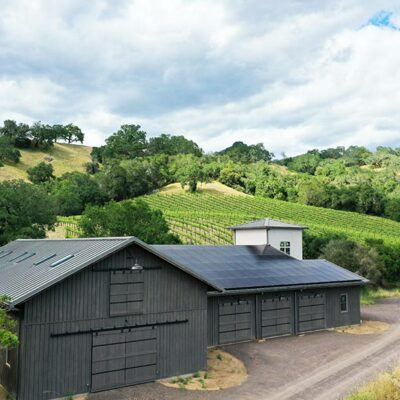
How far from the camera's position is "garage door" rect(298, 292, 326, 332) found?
24219mm

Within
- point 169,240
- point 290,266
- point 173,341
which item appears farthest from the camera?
point 169,240

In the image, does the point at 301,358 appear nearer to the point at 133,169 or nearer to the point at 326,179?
the point at 133,169

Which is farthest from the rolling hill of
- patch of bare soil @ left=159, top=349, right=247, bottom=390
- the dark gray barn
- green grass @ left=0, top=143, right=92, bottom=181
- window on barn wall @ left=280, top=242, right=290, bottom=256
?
green grass @ left=0, top=143, right=92, bottom=181

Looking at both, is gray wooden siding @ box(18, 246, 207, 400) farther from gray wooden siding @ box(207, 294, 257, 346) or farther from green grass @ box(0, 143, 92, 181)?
green grass @ box(0, 143, 92, 181)

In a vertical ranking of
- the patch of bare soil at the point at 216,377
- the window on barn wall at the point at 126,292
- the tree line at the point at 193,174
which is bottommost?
the patch of bare soil at the point at 216,377

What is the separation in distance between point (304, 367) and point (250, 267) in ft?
23.4

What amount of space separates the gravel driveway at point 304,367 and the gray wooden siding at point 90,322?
3.99ft

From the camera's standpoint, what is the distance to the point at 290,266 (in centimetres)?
2584

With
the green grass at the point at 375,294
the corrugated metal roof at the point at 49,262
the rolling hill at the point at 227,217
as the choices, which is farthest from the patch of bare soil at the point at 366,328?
the rolling hill at the point at 227,217

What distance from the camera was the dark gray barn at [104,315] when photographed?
1349 cm

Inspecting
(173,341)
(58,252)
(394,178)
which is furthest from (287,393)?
(394,178)

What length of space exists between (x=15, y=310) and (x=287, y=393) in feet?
29.4

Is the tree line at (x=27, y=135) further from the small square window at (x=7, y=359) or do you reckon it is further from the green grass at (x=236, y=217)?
the small square window at (x=7, y=359)

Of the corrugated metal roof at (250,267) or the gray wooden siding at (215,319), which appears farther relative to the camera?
the corrugated metal roof at (250,267)
